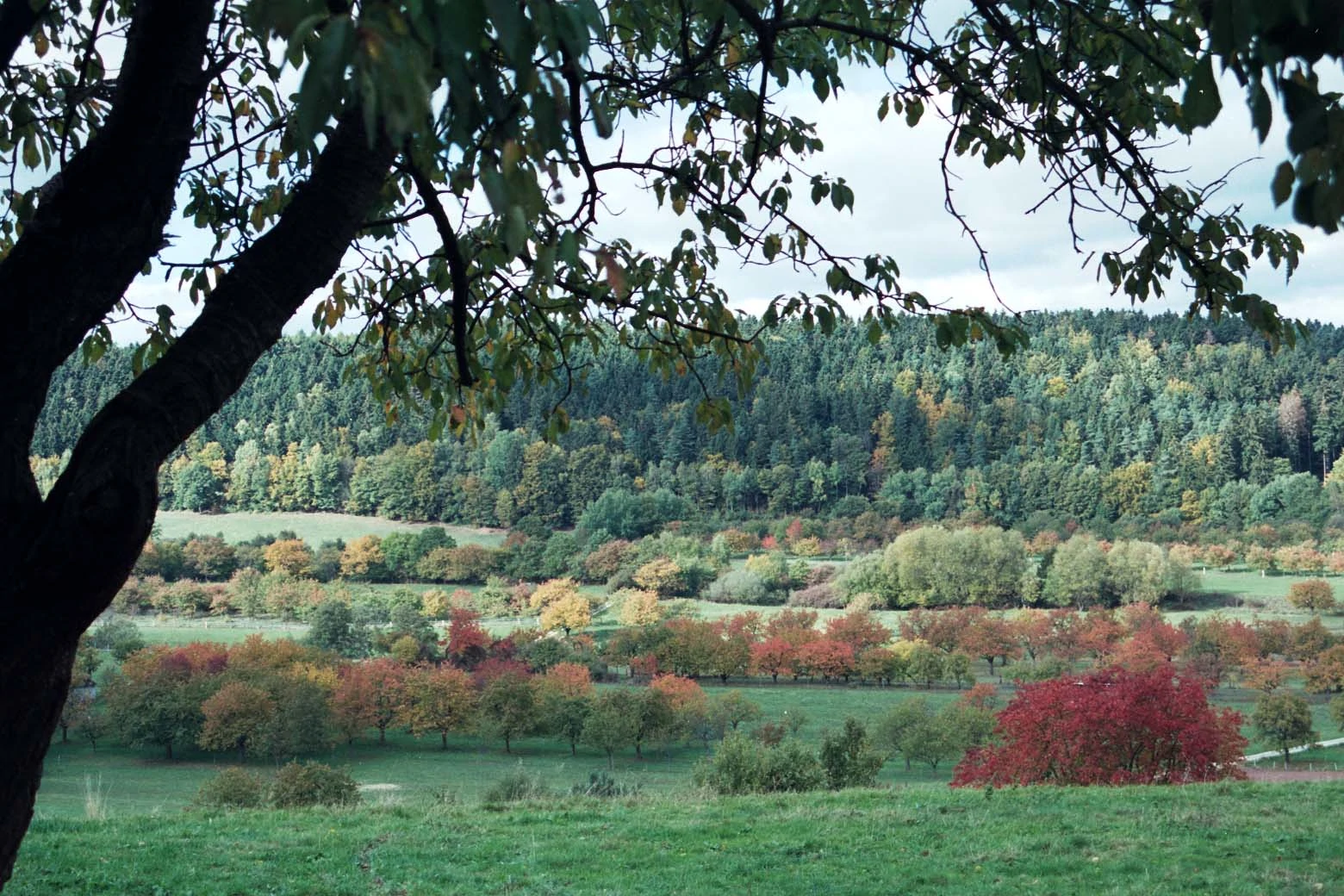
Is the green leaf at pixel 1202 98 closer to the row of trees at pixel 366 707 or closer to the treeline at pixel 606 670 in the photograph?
the treeline at pixel 606 670

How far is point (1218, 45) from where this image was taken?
0.99 metres

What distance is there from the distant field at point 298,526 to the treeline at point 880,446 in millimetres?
661

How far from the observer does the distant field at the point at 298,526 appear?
2060 inches

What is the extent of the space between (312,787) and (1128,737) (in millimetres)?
10072

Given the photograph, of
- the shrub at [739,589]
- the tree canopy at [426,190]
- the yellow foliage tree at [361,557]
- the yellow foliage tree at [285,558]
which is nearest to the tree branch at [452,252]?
the tree canopy at [426,190]

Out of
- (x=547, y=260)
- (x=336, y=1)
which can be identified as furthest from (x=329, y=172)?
(x=547, y=260)

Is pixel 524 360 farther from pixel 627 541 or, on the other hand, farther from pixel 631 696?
pixel 627 541

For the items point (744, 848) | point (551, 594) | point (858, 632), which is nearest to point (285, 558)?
point (551, 594)

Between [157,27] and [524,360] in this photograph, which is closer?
[157,27]

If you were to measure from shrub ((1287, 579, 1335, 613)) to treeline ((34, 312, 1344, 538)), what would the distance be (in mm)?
11036

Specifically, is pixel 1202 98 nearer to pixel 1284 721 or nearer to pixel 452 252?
pixel 452 252

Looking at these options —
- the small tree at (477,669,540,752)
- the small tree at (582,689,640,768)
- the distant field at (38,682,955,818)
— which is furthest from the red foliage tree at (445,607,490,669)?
the small tree at (582,689,640,768)

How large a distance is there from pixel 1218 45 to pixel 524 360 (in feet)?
8.81

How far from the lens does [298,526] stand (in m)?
54.0
